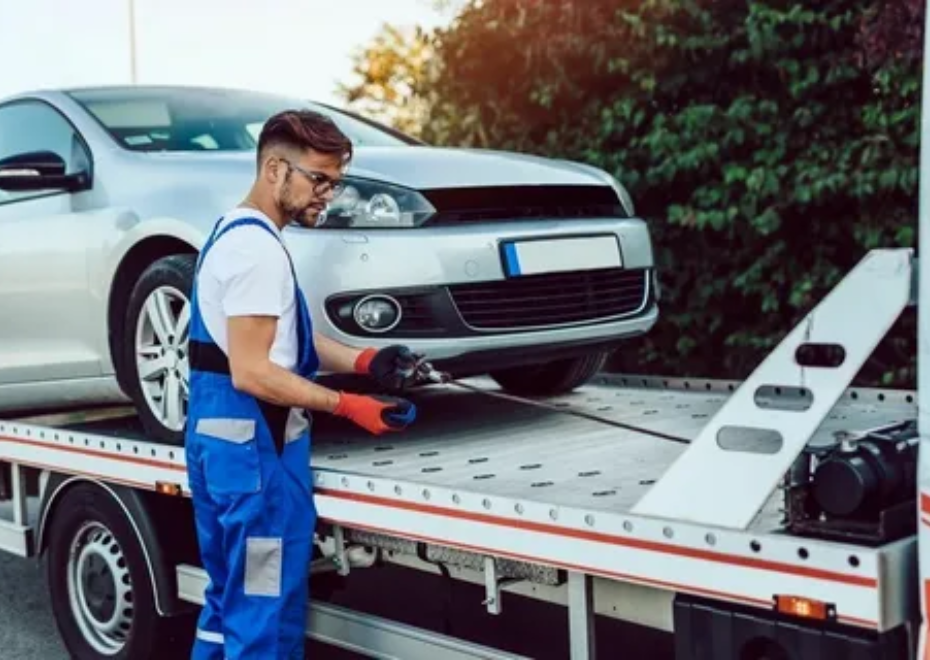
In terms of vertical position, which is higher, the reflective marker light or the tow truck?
the reflective marker light

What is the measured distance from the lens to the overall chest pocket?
10.2 feet

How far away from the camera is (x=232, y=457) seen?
3137 mm

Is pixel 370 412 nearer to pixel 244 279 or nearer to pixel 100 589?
pixel 244 279

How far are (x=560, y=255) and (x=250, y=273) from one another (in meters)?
1.22

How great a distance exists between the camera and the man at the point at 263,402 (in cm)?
308

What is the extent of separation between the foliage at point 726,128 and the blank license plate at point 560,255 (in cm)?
305

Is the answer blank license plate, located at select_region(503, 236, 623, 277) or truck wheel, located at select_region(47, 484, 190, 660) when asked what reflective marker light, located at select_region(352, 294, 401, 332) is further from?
truck wheel, located at select_region(47, 484, 190, 660)

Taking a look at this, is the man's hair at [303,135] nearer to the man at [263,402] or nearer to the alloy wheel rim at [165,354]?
the man at [263,402]

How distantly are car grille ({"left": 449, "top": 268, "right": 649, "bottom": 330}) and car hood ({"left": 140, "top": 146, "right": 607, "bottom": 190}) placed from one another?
1.05ft

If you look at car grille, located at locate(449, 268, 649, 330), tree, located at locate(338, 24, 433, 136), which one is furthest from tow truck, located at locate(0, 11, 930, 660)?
tree, located at locate(338, 24, 433, 136)

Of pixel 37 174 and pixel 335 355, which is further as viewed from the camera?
pixel 37 174

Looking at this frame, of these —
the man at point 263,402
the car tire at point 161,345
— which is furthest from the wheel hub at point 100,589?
the man at point 263,402

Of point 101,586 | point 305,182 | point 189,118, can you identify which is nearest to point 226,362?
point 305,182

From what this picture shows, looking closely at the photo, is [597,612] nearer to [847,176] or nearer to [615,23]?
[847,176]
